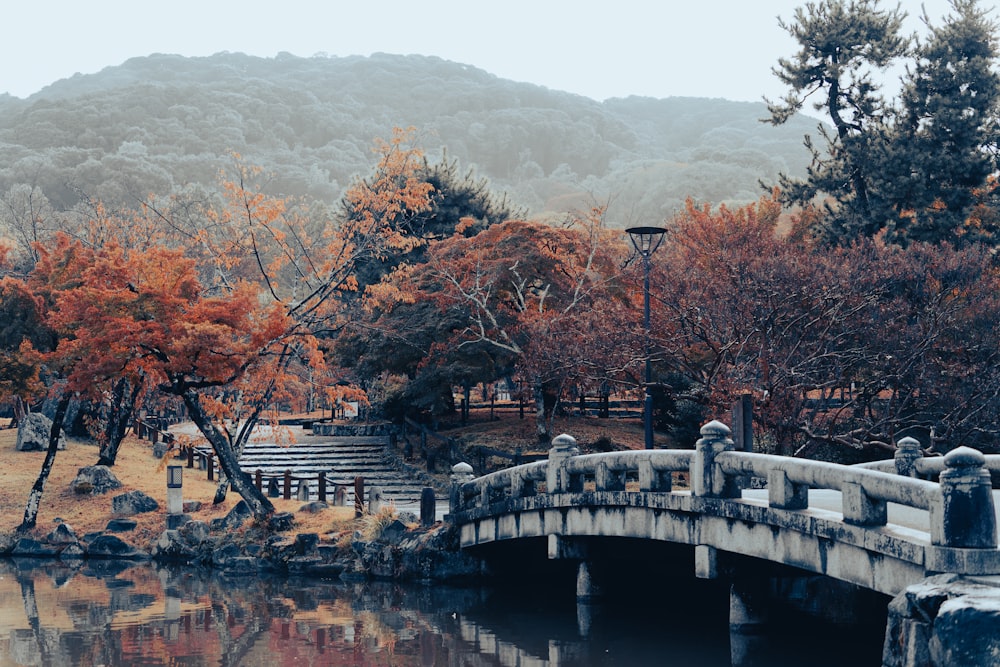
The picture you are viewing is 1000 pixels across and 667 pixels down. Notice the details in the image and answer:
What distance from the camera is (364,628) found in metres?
19.5

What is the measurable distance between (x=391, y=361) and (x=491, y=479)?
15.8 m

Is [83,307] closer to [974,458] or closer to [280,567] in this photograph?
[280,567]

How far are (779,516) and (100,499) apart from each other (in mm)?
22843

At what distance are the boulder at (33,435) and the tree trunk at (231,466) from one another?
47.6ft

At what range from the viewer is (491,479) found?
22.0m

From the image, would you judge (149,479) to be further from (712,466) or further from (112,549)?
(712,466)

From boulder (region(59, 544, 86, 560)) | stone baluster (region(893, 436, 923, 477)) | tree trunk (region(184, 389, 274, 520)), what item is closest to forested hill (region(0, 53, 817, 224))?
tree trunk (region(184, 389, 274, 520))

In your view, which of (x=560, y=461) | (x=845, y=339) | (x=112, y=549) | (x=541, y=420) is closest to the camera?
(x=560, y=461)

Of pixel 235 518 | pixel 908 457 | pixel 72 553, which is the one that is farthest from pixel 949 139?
pixel 72 553

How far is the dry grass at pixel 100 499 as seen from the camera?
26.9m

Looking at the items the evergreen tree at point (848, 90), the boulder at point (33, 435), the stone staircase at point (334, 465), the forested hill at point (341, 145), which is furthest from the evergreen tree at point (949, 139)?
the forested hill at point (341, 145)

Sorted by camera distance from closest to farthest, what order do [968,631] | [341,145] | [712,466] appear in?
[968,631] → [712,466] → [341,145]

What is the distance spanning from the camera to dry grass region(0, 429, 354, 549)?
26891 millimetres

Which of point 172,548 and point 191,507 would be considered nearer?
point 172,548
